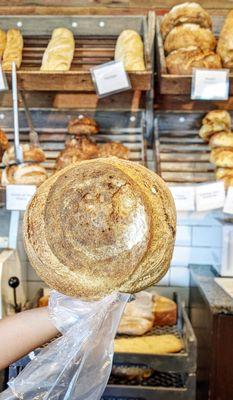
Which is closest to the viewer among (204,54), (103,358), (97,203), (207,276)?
(97,203)

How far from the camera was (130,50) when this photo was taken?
1.98 metres

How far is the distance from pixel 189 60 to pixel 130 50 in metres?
0.28

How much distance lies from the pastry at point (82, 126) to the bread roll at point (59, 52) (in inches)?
9.9

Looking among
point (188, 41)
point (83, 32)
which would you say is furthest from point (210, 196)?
point (83, 32)

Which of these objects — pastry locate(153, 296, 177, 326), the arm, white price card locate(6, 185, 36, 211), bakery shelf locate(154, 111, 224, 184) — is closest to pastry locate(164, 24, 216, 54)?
bakery shelf locate(154, 111, 224, 184)

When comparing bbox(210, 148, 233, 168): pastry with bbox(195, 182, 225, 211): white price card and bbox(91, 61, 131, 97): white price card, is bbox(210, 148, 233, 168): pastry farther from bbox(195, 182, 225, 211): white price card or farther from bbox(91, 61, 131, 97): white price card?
bbox(91, 61, 131, 97): white price card

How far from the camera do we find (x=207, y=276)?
86.7 inches

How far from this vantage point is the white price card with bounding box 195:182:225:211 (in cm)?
181

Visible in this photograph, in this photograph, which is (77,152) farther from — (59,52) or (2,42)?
(2,42)

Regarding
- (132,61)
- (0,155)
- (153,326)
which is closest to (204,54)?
(132,61)

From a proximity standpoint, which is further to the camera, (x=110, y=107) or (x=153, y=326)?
(x=110, y=107)

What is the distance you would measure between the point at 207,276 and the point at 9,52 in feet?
4.53

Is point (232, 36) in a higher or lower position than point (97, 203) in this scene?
higher

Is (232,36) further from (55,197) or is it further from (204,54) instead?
(55,197)
